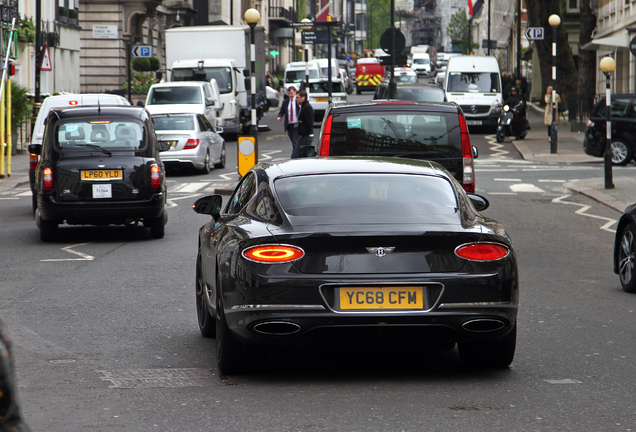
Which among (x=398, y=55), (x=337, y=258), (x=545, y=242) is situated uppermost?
(x=398, y=55)

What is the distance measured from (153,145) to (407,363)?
8075 millimetres

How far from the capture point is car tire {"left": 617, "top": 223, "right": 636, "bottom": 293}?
9938 mm

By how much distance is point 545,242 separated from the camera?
13.9 m

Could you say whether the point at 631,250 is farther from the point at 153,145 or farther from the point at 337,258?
the point at 153,145

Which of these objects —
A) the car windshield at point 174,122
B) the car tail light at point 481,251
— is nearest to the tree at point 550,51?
the car windshield at point 174,122

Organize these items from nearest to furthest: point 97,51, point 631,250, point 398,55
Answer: point 631,250 < point 398,55 < point 97,51

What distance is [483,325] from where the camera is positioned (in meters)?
6.20

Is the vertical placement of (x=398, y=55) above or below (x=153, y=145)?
above

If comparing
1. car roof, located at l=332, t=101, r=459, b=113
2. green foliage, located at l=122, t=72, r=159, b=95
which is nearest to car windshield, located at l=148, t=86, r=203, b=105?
green foliage, located at l=122, t=72, r=159, b=95

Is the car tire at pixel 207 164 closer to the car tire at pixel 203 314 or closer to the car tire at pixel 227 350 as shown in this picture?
the car tire at pixel 203 314

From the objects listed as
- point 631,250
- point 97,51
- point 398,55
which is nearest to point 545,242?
point 631,250

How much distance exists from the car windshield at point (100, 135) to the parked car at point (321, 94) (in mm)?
32633

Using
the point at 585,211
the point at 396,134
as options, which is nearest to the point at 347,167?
the point at 396,134

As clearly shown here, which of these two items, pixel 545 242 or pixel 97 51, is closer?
pixel 545 242
